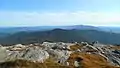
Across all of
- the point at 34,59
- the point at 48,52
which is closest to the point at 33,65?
the point at 34,59

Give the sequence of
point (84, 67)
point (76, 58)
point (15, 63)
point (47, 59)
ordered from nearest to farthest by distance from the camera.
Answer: point (15, 63), point (84, 67), point (47, 59), point (76, 58)

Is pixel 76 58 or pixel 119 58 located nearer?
pixel 76 58

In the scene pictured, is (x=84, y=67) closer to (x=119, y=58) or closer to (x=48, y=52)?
(x=48, y=52)

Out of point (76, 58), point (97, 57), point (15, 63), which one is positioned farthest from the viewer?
point (97, 57)

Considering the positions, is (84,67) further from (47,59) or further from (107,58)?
(107,58)

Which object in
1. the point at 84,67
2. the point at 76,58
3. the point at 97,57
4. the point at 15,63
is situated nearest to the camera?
the point at 15,63

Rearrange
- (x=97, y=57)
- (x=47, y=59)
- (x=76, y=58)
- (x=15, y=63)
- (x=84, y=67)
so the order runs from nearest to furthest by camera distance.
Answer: (x=15, y=63)
(x=84, y=67)
(x=47, y=59)
(x=76, y=58)
(x=97, y=57)

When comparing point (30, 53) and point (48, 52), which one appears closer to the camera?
point (30, 53)

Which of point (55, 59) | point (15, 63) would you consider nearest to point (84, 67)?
point (55, 59)

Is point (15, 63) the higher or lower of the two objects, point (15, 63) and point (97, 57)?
the higher
